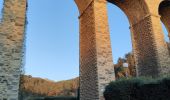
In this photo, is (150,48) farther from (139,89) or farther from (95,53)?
(139,89)

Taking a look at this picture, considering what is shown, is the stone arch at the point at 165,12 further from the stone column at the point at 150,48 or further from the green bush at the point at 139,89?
the green bush at the point at 139,89

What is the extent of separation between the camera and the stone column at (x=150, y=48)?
8391mm

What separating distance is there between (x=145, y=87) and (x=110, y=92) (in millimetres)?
1091

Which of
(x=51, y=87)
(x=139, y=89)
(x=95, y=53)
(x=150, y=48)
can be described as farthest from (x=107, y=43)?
(x=51, y=87)

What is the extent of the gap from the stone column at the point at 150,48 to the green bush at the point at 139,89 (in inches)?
135

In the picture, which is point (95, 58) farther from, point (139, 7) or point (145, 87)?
point (139, 7)

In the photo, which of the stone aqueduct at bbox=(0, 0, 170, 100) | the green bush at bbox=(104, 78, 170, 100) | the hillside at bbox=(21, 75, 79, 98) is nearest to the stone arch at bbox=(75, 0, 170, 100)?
the stone aqueduct at bbox=(0, 0, 170, 100)

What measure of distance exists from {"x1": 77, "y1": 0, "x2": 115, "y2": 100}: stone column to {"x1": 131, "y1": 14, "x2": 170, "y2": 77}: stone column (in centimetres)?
243

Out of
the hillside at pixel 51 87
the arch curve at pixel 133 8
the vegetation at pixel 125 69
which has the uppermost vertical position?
the arch curve at pixel 133 8

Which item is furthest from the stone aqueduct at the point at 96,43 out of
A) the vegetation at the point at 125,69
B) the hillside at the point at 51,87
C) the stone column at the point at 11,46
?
the hillside at the point at 51,87

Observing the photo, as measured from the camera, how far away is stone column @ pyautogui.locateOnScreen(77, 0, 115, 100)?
6.82 m

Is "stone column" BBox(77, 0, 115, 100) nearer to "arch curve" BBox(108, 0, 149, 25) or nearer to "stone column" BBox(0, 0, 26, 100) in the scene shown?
"arch curve" BBox(108, 0, 149, 25)

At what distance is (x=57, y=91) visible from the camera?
67.8ft

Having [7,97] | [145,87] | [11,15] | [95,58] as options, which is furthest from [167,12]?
[7,97]
